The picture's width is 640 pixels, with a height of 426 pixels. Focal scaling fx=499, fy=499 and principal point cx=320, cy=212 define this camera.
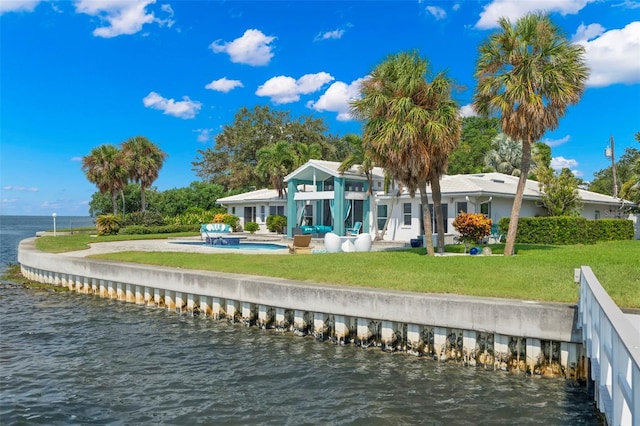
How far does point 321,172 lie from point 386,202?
19.2ft

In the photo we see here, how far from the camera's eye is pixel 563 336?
9125 mm

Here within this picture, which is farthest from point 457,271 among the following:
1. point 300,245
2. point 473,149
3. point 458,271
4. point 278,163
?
point 473,149

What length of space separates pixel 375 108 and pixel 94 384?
41.4ft

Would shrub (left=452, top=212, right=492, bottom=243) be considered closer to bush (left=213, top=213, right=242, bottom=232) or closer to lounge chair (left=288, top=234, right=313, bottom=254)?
lounge chair (left=288, top=234, right=313, bottom=254)

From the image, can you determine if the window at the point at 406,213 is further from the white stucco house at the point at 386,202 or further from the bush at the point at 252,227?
the bush at the point at 252,227

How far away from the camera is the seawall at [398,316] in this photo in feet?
30.7

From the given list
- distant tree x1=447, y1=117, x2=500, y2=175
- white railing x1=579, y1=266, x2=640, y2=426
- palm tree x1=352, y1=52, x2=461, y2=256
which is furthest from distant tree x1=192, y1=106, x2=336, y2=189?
white railing x1=579, y1=266, x2=640, y2=426

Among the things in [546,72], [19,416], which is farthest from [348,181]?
[19,416]

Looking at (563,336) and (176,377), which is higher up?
(563,336)

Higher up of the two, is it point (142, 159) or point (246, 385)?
point (142, 159)

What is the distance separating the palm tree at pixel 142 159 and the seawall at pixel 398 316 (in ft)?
103

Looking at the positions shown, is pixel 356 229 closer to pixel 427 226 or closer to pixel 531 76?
pixel 427 226

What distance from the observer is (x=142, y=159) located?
149ft

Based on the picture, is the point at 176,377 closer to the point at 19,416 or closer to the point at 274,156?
the point at 19,416
